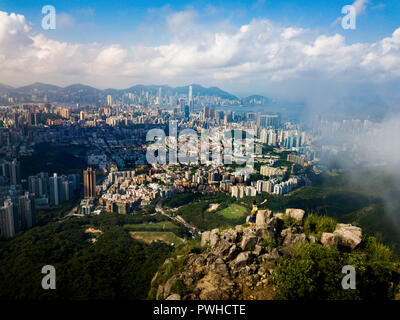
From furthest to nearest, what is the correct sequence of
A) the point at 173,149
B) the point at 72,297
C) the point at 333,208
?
1. the point at 173,149
2. the point at 333,208
3. the point at 72,297

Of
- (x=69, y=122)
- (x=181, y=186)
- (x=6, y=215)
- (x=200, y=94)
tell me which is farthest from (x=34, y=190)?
(x=200, y=94)

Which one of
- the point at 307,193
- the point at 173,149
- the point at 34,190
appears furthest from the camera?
the point at 173,149

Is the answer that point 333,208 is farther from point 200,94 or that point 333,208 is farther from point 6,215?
point 200,94

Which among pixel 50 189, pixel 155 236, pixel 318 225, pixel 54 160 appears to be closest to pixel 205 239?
pixel 318 225

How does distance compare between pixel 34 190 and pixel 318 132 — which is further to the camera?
pixel 318 132

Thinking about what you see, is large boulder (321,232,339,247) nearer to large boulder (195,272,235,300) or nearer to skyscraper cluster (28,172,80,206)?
large boulder (195,272,235,300)

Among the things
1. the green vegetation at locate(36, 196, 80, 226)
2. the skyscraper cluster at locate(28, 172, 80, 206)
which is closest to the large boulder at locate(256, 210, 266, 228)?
the green vegetation at locate(36, 196, 80, 226)
